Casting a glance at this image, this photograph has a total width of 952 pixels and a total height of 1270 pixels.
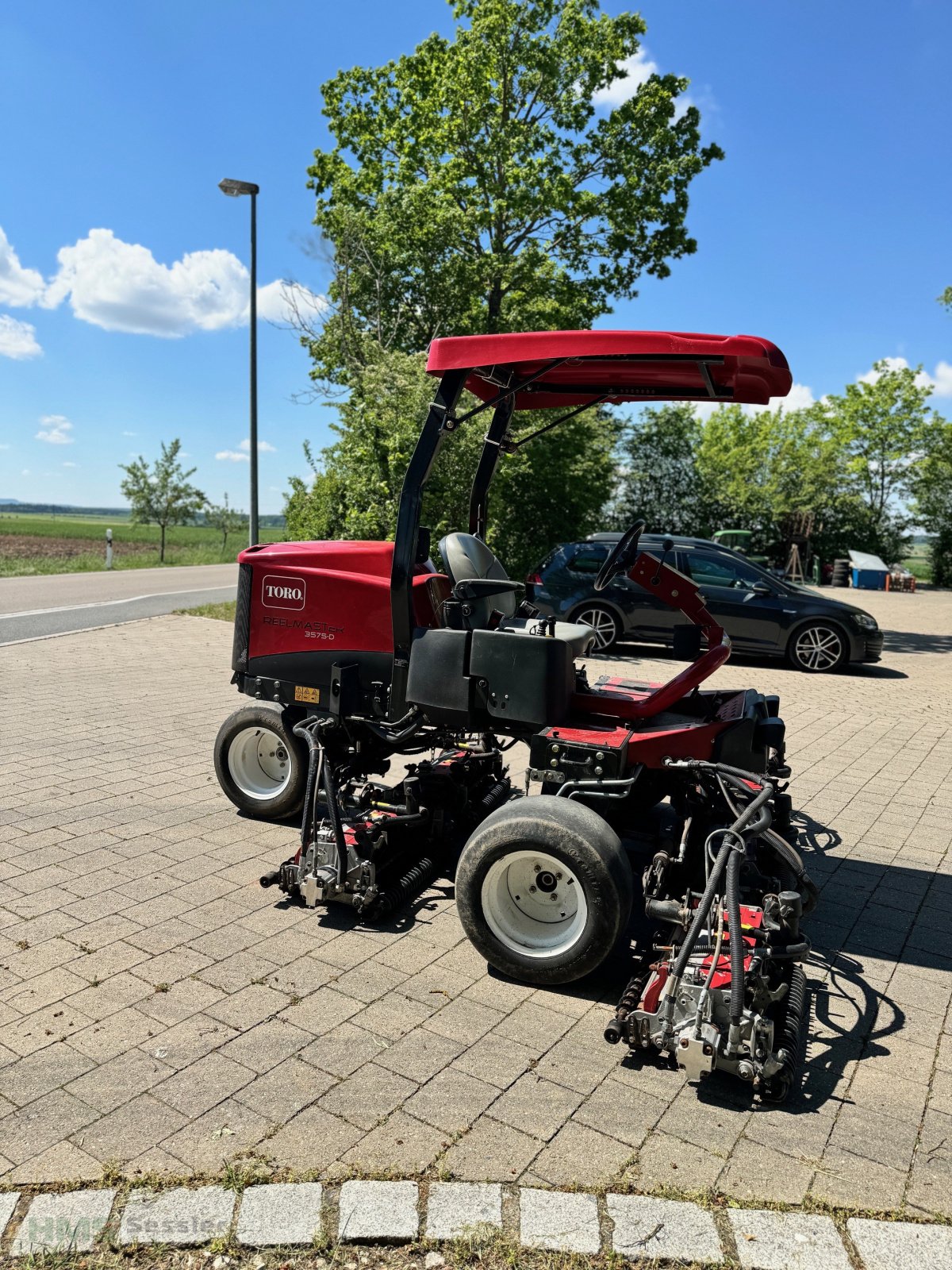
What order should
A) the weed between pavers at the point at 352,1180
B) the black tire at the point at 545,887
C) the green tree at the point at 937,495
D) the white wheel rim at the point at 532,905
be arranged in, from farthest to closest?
the green tree at the point at 937,495 < the white wheel rim at the point at 532,905 < the black tire at the point at 545,887 < the weed between pavers at the point at 352,1180

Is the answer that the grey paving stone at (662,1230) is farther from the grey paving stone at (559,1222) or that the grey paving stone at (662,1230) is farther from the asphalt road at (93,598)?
the asphalt road at (93,598)

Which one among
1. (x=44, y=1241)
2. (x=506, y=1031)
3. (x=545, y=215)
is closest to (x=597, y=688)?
(x=506, y=1031)

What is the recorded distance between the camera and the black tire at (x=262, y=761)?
525cm

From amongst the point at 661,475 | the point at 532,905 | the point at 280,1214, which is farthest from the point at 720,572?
the point at 661,475

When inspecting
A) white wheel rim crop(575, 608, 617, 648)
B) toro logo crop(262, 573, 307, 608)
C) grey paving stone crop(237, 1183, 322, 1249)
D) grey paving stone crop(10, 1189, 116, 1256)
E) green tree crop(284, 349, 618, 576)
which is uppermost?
green tree crop(284, 349, 618, 576)

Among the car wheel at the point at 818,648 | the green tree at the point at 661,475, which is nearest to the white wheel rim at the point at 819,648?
the car wheel at the point at 818,648

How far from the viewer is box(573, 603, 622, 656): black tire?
12.1m

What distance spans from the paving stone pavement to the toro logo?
1.31m

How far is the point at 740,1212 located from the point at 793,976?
1055 millimetres

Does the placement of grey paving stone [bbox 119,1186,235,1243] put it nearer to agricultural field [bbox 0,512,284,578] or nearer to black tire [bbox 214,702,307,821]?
black tire [bbox 214,702,307,821]

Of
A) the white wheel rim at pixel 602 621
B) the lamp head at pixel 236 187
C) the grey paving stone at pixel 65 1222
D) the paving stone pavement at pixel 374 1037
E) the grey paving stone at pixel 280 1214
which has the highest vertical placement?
the lamp head at pixel 236 187

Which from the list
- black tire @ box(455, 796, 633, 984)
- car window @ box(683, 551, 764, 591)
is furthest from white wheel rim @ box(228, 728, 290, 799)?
car window @ box(683, 551, 764, 591)

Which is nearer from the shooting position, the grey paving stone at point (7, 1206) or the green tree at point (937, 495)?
the grey paving stone at point (7, 1206)

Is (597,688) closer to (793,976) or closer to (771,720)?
(771,720)
